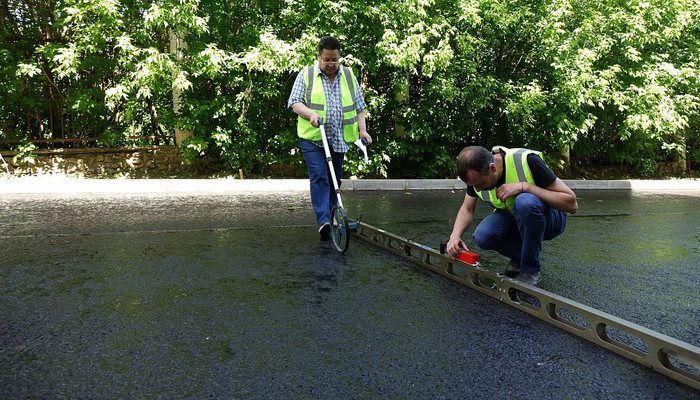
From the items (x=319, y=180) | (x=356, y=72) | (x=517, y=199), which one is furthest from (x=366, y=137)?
(x=356, y=72)

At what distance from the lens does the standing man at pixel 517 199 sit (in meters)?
3.23

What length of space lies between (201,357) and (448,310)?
1.39m

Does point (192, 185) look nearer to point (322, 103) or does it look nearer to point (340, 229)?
point (322, 103)

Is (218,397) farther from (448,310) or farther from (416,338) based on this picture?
(448,310)

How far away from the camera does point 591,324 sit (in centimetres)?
263

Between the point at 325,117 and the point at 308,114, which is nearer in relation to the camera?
the point at 308,114

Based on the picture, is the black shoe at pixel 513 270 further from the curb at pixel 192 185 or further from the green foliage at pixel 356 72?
the green foliage at pixel 356 72

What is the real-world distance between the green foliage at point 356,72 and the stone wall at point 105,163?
489 mm

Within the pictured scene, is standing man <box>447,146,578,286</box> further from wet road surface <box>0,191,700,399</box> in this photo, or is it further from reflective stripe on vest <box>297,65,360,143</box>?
reflective stripe on vest <box>297,65,360,143</box>

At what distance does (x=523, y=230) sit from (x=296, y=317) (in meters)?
1.52

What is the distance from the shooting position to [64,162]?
13086mm

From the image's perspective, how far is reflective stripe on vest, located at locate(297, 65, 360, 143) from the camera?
16.9 feet

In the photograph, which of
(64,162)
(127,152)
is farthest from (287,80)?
(64,162)

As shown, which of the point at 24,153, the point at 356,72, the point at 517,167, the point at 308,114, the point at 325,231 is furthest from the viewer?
the point at 24,153
